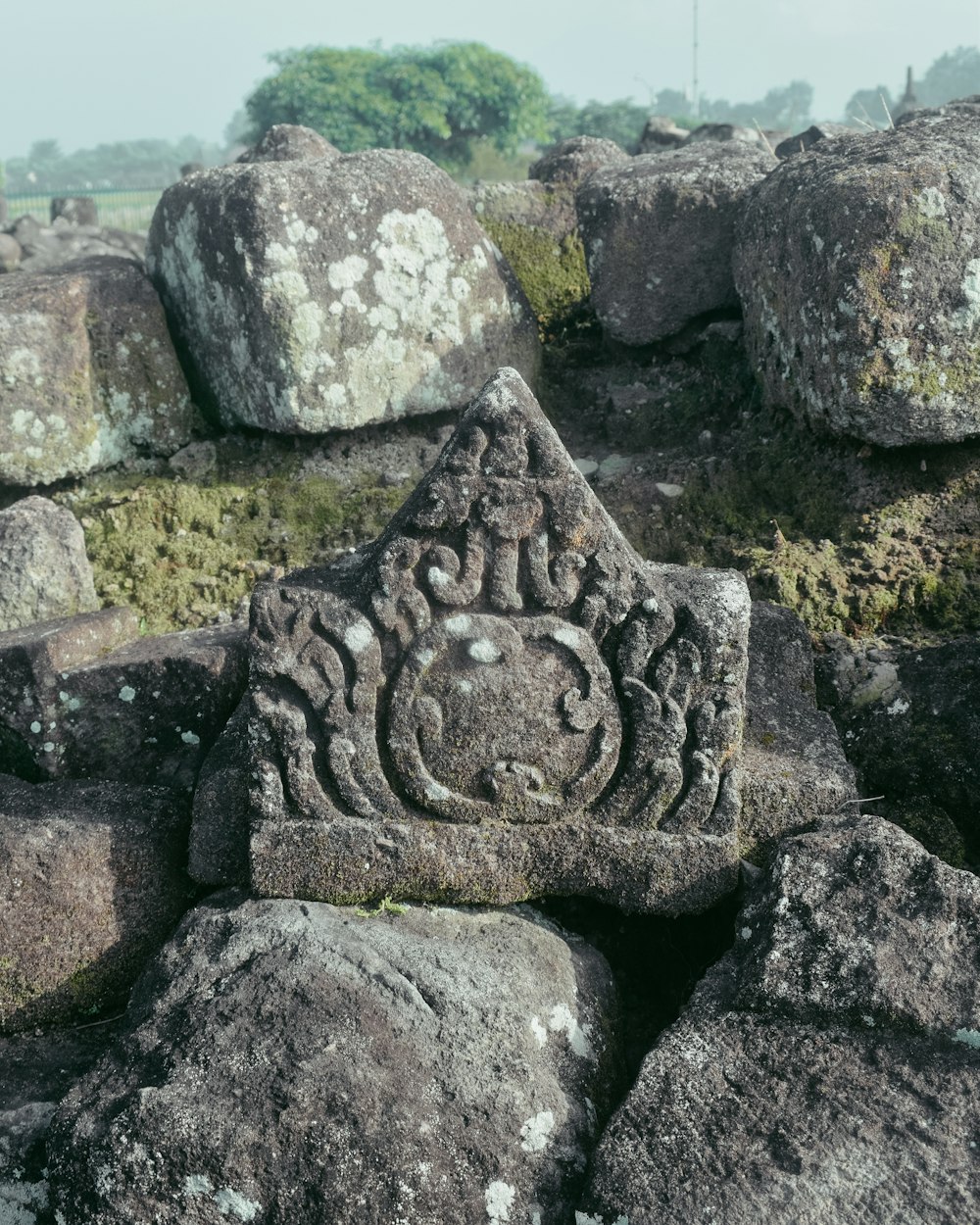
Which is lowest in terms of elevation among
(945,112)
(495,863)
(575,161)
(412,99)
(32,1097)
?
(32,1097)

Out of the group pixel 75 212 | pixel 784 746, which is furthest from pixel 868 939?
pixel 75 212

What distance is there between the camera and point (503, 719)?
3.06m

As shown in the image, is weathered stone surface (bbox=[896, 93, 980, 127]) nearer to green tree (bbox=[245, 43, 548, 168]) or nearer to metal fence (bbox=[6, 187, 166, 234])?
metal fence (bbox=[6, 187, 166, 234])

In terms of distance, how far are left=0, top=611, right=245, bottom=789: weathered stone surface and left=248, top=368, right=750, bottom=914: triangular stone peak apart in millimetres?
735

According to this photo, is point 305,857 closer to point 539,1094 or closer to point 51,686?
point 539,1094

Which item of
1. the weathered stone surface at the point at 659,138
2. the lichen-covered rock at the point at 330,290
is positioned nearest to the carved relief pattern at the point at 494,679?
the lichen-covered rock at the point at 330,290

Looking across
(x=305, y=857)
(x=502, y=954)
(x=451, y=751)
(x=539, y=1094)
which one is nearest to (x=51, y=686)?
(x=305, y=857)

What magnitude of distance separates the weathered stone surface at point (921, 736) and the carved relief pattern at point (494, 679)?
2.21 ft

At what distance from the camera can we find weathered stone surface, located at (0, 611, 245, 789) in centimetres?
366

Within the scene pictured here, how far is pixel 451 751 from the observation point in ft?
10.1

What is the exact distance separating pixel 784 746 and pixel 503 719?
0.87 m

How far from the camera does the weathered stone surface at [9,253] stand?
16391mm

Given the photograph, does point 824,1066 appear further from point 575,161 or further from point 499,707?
point 575,161

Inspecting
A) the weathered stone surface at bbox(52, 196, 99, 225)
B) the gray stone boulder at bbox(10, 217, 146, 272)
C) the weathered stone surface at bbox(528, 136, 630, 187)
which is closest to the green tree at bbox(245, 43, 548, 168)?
the weathered stone surface at bbox(52, 196, 99, 225)
